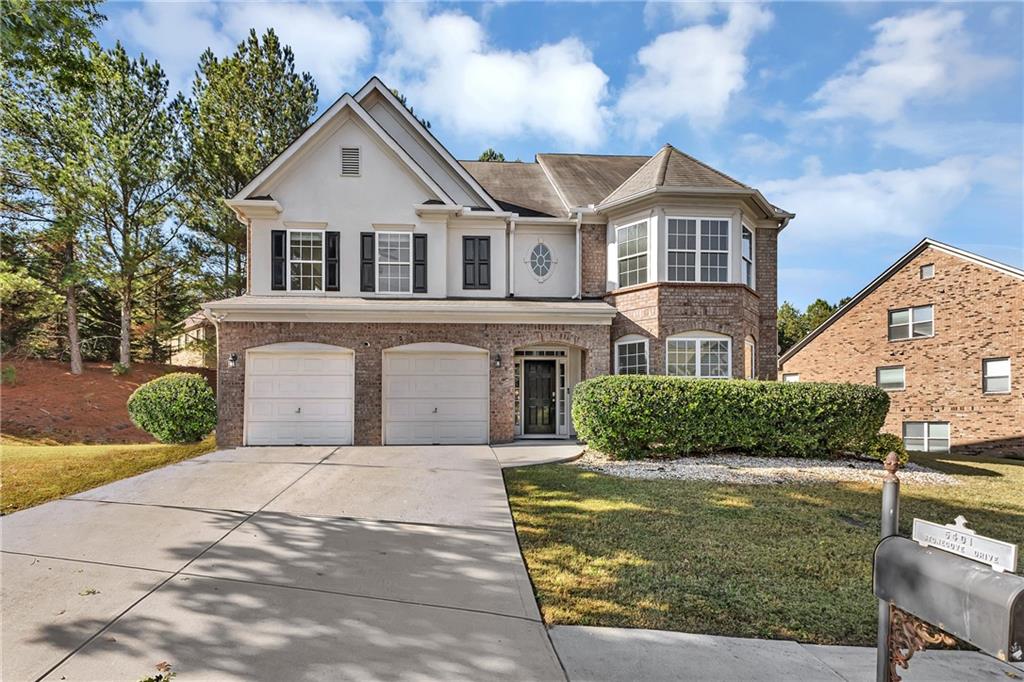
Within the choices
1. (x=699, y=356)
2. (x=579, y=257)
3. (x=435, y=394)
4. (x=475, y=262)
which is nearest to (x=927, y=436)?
(x=699, y=356)

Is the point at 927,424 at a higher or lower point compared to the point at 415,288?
lower

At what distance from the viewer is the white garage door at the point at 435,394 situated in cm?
1299

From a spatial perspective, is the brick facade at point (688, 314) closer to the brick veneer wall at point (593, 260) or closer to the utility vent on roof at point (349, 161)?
the brick veneer wall at point (593, 260)

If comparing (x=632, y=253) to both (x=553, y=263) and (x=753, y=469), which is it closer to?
(x=553, y=263)

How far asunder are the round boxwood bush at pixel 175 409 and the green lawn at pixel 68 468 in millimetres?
512

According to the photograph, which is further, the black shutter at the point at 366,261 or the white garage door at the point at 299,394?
the black shutter at the point at 366,261

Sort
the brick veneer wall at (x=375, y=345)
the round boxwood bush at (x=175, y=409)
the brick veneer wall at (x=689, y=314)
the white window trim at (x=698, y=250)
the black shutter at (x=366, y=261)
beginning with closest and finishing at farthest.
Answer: the round boxwood bush at (x=175, y=409) < the brick veneer wall at (x=375, y=345) < the brick veneer wall at (x=689, y=314) < the white window trim at (x=698, y=250) < the black shutter at (x=366, y=261)

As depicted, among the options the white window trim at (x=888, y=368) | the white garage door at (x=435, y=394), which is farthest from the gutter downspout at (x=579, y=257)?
the white window trim at (x=888, y=368)

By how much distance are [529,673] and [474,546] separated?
2329mm

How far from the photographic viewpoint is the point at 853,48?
432 inches

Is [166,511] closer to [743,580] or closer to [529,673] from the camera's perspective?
[529,673]

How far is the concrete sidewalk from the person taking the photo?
3359 mm

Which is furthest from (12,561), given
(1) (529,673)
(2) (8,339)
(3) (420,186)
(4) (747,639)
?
(2) (8,339)

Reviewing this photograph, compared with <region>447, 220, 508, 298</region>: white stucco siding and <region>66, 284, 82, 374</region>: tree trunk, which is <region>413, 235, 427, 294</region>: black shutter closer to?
<region>447, 220, 508, 298</region>: white stucco siding
